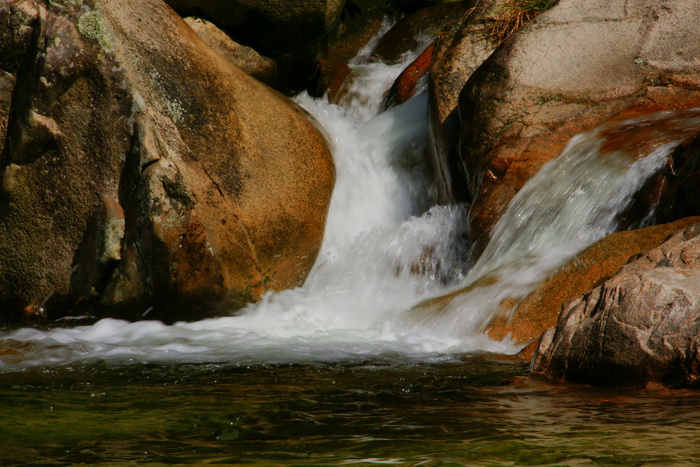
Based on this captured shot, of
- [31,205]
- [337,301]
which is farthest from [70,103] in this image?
[337,301]

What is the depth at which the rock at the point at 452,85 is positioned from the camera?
7.17 meters

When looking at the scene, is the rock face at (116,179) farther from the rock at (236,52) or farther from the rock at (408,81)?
the rock at (408,81)

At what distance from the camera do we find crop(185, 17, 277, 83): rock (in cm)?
932

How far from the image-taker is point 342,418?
8.74ft

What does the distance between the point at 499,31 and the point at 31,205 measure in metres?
4.95

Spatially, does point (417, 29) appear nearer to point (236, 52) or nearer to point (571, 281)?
point (236, 52)

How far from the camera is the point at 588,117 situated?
6.29 metres

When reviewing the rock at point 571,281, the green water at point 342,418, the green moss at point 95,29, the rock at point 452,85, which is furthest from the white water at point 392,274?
the green moss at point 95,29

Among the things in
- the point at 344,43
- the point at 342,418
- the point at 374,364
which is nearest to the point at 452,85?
the point at 344,43

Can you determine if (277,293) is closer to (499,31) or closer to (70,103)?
(70,103)

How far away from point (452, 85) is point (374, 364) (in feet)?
13.7

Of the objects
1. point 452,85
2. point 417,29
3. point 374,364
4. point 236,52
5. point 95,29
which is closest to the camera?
point 374,364

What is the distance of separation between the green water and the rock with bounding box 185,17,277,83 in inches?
248

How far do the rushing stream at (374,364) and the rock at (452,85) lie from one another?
0.31 meters
